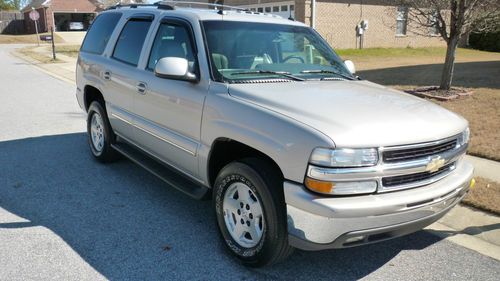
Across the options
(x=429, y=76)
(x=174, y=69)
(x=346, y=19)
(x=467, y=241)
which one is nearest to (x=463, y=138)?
(x=467, y=241)

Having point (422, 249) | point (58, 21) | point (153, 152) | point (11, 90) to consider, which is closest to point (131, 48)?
point (153, 152)

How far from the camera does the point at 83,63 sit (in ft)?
21.3

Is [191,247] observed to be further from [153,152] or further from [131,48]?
[131,48]

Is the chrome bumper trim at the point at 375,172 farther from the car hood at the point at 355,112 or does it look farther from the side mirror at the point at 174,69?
the side mirror at the point at 174,69

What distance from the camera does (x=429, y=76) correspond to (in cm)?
1420

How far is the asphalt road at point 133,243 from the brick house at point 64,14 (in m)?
58.0

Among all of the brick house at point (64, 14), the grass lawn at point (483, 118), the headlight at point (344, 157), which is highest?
the brick house at point (64, 14)

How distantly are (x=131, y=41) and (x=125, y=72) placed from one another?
40cm

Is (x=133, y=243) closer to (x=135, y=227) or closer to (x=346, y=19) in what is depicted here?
(x=135, y=227)

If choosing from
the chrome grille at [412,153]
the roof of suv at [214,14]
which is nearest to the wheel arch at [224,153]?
the chrome grille at [412,153]

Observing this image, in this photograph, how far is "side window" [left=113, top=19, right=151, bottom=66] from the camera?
5.07 meters

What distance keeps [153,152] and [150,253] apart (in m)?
1.31

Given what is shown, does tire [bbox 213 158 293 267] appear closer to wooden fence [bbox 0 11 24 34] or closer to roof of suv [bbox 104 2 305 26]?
roof of suv [bbox 104 2 305 26]

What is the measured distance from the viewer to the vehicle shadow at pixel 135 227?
3.59 meters
